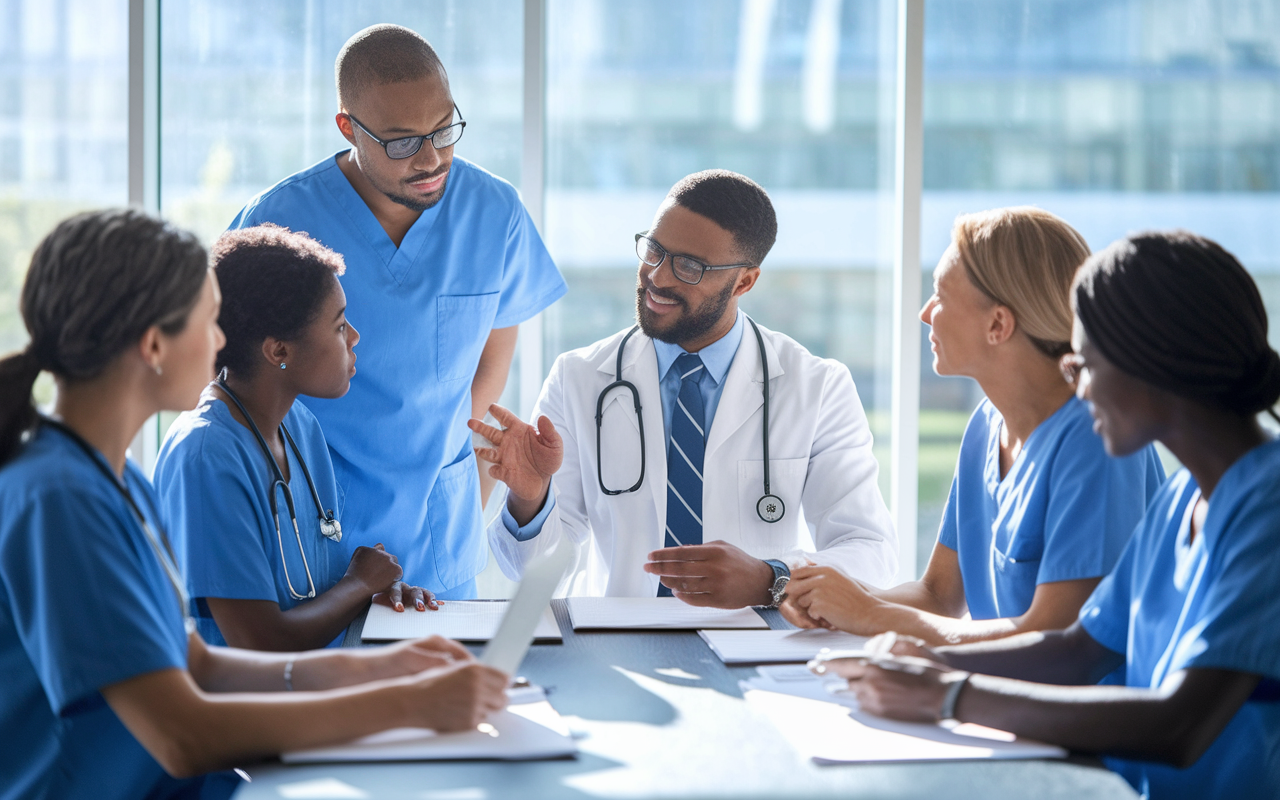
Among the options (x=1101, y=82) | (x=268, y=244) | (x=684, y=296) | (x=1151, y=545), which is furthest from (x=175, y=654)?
(x=1101, y=82)

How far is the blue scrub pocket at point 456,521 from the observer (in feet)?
7.54

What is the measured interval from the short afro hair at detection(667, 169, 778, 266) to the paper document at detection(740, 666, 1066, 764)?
3.83 feet

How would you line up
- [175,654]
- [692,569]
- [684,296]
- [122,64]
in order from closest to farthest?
[175,654] < [692,569] < [684,296] < [122,64]

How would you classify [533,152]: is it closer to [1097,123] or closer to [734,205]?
[734,205]

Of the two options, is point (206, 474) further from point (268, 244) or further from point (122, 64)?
point (122, 64)

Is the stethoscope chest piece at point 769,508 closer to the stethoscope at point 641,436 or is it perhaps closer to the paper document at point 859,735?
the stethoscope at point 641,436

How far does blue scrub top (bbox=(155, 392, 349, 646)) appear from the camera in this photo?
1479 millimetres

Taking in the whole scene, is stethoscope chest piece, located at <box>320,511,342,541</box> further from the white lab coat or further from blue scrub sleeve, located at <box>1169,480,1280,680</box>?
blue scrub sleeve, located at <box>1169,480,1280,680</box>

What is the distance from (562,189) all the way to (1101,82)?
180cm

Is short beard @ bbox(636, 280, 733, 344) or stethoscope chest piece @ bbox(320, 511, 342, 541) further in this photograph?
short beard @ bbox(636, 280, 733, 344)

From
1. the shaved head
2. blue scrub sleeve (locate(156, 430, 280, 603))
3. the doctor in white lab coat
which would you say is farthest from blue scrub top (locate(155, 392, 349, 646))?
the shaved head

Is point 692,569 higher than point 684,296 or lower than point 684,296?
lower

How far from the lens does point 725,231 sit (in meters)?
2.20

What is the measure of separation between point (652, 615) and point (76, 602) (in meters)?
0.88
